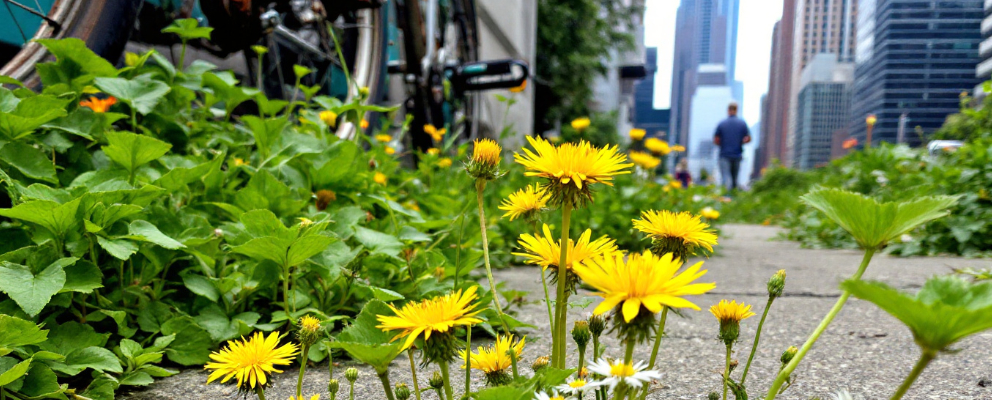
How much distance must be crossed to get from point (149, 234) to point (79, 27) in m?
0.67

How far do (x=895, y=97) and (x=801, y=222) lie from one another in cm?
5535

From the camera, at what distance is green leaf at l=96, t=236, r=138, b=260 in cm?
70

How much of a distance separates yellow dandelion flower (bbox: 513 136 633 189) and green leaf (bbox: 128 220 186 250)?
1.79 ft

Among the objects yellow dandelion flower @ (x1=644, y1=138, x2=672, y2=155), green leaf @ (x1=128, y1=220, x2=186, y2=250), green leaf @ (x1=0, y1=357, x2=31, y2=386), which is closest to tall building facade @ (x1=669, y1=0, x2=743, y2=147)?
yellow dandelion flower @ (x1=644, y1=138, x2=672, y2=155)

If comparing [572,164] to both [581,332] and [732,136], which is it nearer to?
[581,332]

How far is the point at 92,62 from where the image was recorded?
105 cm

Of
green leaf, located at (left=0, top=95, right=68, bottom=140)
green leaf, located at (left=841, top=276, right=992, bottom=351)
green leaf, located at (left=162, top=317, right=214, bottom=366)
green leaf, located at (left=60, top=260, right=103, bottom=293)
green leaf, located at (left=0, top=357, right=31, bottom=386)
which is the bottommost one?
green leaf, located at (left=162, top=317, right=214, bottom=366)

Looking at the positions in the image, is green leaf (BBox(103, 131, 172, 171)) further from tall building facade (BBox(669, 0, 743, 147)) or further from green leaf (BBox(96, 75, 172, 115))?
tall building facade (BBox(669, 0, 743, 147))

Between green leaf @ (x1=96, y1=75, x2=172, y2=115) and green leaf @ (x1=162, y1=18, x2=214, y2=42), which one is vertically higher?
green leaf @ (x1=162, y1=18, x2=214, y2=42)

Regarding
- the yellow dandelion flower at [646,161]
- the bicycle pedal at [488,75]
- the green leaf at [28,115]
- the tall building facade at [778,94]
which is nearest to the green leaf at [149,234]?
the green leaf at [28,115]

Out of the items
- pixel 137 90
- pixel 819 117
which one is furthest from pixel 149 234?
pixel 819 117

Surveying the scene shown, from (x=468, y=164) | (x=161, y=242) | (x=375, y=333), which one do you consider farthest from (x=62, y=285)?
(x=468, y=164)

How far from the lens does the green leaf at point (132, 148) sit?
2.77 ft

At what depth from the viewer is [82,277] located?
28.0 inches
